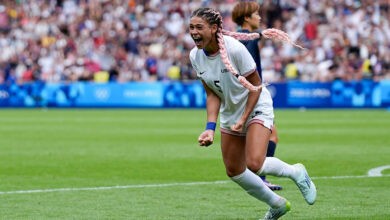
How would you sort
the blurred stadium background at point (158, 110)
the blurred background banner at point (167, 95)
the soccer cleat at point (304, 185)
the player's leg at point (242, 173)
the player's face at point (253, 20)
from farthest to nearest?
the blurred background banner at point (167, 95)
the player's face at point (253, 20)
the blurred stadium background at point (158, 110)
the soccer cleat at point (304, 185)
the player's leg at point (242, 173)

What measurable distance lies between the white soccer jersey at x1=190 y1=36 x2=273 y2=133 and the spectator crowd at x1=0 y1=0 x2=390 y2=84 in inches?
873

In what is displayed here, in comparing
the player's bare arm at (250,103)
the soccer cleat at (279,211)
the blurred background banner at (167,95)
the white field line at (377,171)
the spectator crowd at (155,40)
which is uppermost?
the player's bare arm at (250,103)

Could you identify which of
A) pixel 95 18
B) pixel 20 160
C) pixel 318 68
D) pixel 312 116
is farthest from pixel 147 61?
pixel 20 160

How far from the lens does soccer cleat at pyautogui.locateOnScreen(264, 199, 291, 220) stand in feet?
22.6

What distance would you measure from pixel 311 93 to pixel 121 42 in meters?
9.72

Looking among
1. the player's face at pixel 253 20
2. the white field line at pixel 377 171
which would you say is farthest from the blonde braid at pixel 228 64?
the white field line at pixel 377 171

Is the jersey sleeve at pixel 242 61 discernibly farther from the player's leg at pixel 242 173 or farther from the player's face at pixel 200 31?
the player's leg at pixel 242 173

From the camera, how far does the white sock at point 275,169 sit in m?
6.87

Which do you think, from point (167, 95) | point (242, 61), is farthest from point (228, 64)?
point (167, 95)

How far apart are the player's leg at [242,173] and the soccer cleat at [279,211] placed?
0.03 meters

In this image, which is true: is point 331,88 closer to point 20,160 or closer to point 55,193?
point 20,160

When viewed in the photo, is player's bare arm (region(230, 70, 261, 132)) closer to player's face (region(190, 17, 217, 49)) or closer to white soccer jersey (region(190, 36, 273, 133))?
white soccer jersey (region(190, 36, 273, 133))

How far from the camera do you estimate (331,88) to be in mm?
28656

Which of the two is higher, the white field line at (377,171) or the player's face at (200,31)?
the player's face at (200,31)
